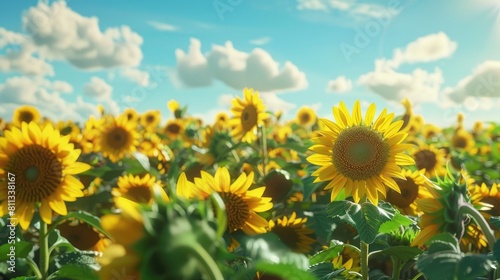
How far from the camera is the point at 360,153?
6.97 ft

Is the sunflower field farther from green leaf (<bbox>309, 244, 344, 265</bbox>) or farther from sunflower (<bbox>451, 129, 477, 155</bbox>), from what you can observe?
sunflower (<bbox>451, 129, 477, 155</bbox>)

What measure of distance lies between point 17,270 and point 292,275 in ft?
6.84

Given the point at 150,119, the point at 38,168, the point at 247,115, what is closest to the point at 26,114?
the point at 150,119

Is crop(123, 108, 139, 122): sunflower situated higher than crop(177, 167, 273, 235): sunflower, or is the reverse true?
crop(123, 108, 139, 122): sunflower

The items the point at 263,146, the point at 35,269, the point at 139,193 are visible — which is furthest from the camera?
the point at 263,146

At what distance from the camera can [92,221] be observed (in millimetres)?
2197

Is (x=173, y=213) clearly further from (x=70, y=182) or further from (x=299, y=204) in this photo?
(x=299, y=204)

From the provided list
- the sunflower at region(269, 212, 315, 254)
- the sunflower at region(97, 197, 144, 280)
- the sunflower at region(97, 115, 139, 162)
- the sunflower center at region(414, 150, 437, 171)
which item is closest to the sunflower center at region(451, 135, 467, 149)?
the sunflower center at region(414, 150, 437, 171)

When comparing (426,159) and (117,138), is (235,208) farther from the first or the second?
(117,138)

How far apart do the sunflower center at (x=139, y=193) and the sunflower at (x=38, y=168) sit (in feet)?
4.10

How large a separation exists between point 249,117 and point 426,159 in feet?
5.56

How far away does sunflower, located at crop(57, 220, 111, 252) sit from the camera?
3.09m

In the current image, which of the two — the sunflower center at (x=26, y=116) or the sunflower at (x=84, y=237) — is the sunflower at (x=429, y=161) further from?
the sunflower center at (x=26, y=116)

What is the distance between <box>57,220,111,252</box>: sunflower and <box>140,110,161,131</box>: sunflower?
6582 mm
